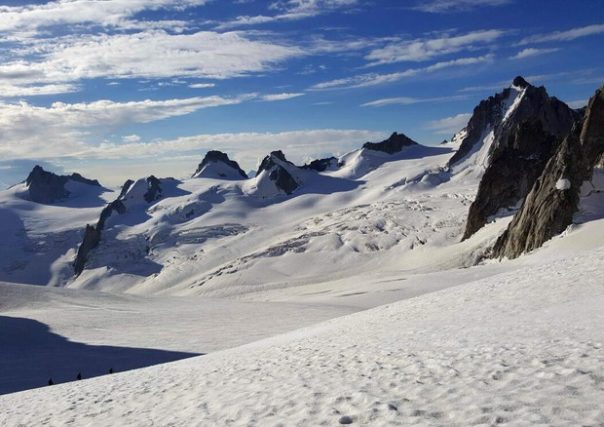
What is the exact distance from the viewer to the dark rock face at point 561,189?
5200 centimetres

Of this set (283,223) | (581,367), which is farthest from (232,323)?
(283,223)

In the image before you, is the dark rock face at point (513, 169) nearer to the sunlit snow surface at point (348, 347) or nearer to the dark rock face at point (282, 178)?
the sunlit snow surface at point (348, 347)

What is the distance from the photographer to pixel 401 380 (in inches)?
392

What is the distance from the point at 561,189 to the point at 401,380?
49965 mm

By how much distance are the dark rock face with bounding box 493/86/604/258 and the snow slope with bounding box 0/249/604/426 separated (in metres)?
35.6

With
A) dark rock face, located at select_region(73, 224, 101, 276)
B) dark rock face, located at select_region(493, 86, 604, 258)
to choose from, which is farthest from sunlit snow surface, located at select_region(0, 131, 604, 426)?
dark rock face, located at select_region(73, 224, 101, 276)

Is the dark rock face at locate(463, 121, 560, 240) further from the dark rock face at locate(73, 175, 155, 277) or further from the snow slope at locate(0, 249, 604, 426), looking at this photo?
the dark rock face at locate(73, 175, 155, 277)

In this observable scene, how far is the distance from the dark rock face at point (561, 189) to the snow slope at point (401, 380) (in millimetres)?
35583

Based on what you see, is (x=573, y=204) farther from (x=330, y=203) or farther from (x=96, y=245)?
(x=96, y=245)

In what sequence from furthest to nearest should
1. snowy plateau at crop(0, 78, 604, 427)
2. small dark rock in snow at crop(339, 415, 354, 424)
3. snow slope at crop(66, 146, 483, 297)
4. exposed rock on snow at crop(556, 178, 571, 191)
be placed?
snow slope at crop(66, 146, 483, 297) → exposed rock on snow at crop(556, 178, 571, 191) → snowy plateau at crop(0, 78, 604, 427) → small dark rock in snow at crop(339, 415, 354, 424)

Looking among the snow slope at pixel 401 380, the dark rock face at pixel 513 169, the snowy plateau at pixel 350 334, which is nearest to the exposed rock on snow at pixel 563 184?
the snowy plateau at pixel 350 334

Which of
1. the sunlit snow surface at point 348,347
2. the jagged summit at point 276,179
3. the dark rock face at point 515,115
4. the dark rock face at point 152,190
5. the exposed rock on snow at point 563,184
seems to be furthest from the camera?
the dark rock face at point 152,190

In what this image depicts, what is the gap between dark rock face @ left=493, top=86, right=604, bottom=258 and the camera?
52000 millimetres

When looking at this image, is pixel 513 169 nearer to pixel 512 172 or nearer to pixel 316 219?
pixel 512 172
